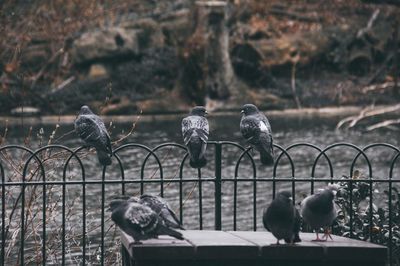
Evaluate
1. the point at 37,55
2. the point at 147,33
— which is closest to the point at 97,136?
the point at 37,55

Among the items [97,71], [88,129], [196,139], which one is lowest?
[196,139]

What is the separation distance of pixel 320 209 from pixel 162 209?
1115 millimetres

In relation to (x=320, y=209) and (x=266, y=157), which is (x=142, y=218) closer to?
(x=320, y=209)

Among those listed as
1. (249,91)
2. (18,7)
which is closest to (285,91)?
(249,91)

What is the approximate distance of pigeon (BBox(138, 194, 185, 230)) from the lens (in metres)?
7.19

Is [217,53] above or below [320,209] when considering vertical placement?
above

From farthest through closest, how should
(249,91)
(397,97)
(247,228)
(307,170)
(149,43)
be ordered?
(149,43) → (249,91) → (397,97) → (307,170) → (247,228)

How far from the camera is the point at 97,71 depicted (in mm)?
41906

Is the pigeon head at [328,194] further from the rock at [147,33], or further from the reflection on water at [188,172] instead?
the rock at [147,33]

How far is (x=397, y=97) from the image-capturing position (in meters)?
38.2

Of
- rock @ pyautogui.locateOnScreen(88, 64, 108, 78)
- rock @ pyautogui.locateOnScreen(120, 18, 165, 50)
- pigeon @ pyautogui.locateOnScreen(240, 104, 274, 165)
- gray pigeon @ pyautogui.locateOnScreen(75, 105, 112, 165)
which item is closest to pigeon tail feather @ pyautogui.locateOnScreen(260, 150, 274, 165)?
pigeon @ pyautogui.locateOnScreen(240, 104, 274, 165)

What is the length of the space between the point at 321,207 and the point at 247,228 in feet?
29.3

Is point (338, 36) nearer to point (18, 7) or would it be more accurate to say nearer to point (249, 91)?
point (249, 91)

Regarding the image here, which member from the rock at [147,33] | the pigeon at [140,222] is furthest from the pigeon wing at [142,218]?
the rock at [147,33]
